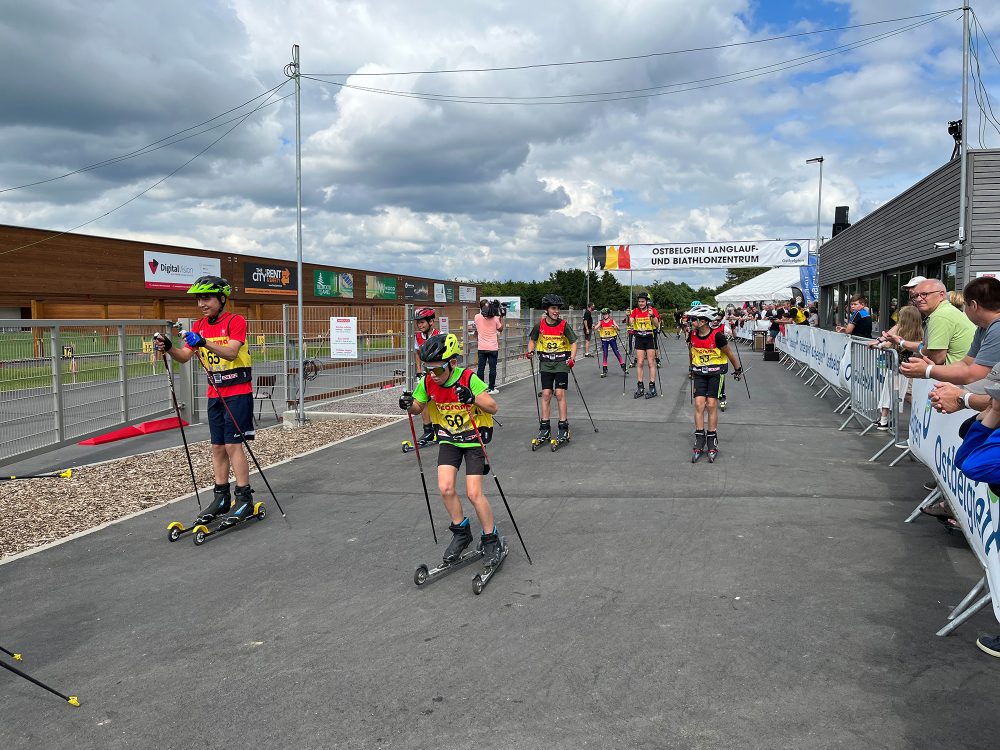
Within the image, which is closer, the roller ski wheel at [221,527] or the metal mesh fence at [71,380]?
the roller ski wheel at [221,527]

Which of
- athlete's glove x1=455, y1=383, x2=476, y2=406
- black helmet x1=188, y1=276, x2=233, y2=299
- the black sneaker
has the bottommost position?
the black sneaker

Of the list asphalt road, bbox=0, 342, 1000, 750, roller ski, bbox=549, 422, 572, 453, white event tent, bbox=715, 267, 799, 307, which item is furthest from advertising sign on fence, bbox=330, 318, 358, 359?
white event tent, bbox=715, 267, 799, 307

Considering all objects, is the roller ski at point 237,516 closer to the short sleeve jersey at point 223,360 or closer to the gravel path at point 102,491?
the short sleeve jersey at point 223,360

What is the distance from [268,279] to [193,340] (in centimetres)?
3318

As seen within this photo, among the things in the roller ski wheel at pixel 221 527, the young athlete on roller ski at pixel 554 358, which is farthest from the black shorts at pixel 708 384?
the roller ski wheel at pixel 221 527

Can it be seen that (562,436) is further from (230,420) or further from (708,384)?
(230,420)

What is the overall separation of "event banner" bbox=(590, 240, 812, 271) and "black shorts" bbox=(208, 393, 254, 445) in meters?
29.9

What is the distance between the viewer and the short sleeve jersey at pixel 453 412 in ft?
17.7

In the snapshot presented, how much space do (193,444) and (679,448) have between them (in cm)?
716

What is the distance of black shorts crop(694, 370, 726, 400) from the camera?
9.21 m

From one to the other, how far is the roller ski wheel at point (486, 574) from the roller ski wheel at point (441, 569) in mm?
189

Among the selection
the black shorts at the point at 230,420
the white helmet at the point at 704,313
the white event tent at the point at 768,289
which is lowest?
the black shorts at the point at 230,420

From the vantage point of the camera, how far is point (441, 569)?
17.2 ft

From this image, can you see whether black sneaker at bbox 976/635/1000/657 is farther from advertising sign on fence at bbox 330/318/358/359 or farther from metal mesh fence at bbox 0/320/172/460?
advertising sign on fence at bbox 330/318/358/359
